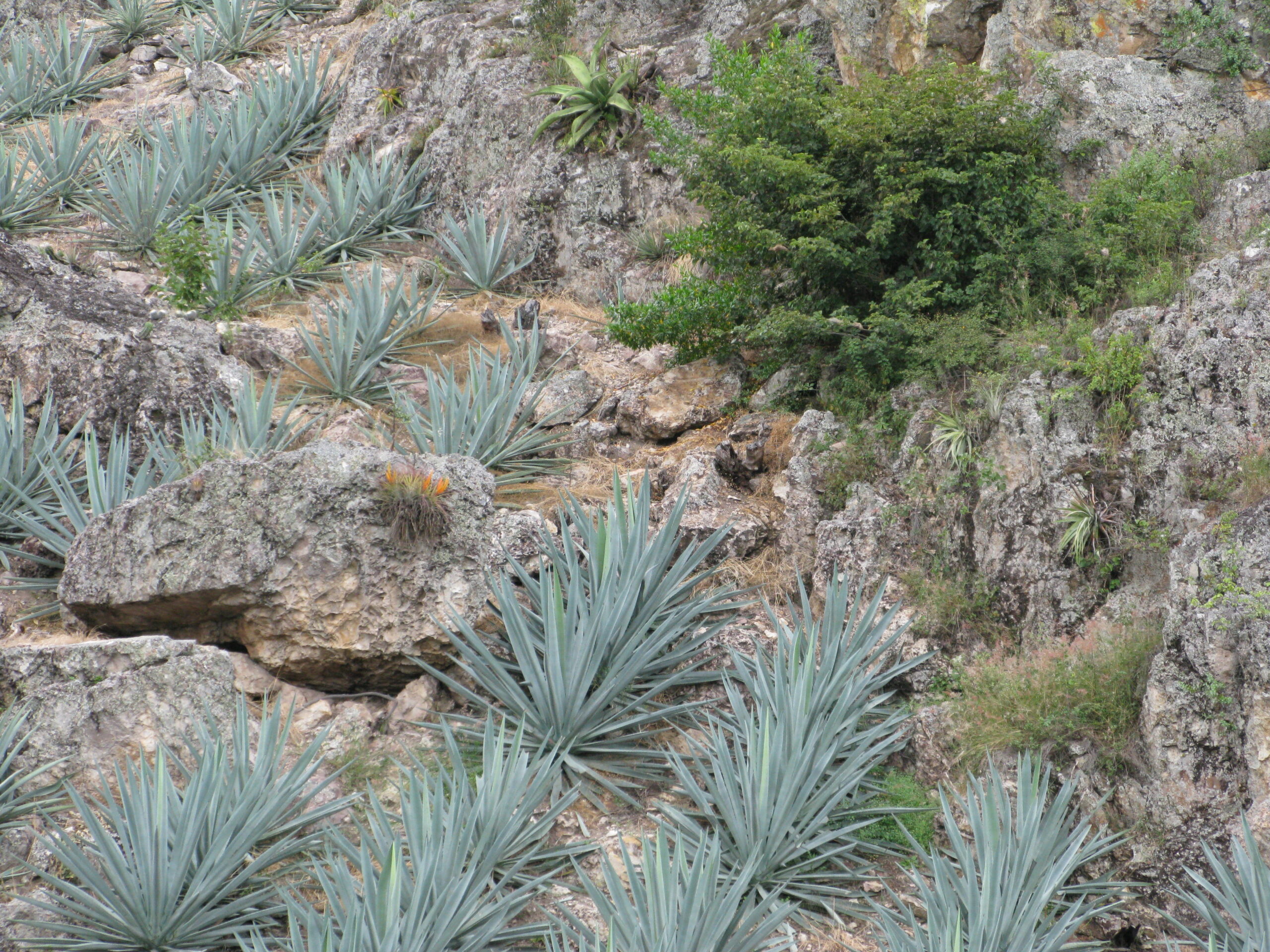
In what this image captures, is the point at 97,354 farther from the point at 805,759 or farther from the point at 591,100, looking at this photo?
the point at 805,759

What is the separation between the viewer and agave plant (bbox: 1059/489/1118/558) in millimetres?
4762

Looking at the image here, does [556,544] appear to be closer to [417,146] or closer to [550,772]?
[550,772]

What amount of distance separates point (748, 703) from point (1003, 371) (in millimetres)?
2286

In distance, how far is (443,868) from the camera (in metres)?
3.68

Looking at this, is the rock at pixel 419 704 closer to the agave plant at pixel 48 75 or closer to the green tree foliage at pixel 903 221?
the green tree foliage at pixel 903 221

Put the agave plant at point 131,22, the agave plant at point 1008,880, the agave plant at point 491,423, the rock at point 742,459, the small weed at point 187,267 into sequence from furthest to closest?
the agave plant at point 131,22 < the small weed at point 187,267 < the agave plant at point 491,423 < the rock at point 742,459 < the agave plant at point 1008,880

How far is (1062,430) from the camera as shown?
5.05 metres

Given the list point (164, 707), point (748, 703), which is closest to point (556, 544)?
point (748, 703)

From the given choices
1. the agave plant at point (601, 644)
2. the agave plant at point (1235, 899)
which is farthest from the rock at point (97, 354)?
the agave plant at point (1235, 899)

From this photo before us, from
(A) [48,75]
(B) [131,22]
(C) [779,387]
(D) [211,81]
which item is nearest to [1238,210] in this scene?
(C) [779,387]

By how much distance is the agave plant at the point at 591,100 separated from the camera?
8.73 meters

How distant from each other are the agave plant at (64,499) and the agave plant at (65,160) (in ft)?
14.2

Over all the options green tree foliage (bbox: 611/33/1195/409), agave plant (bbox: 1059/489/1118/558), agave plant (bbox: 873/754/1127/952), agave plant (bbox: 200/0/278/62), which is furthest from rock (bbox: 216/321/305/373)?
agave plant (bbox: 200/0/278/62)

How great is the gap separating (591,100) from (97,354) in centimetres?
461
